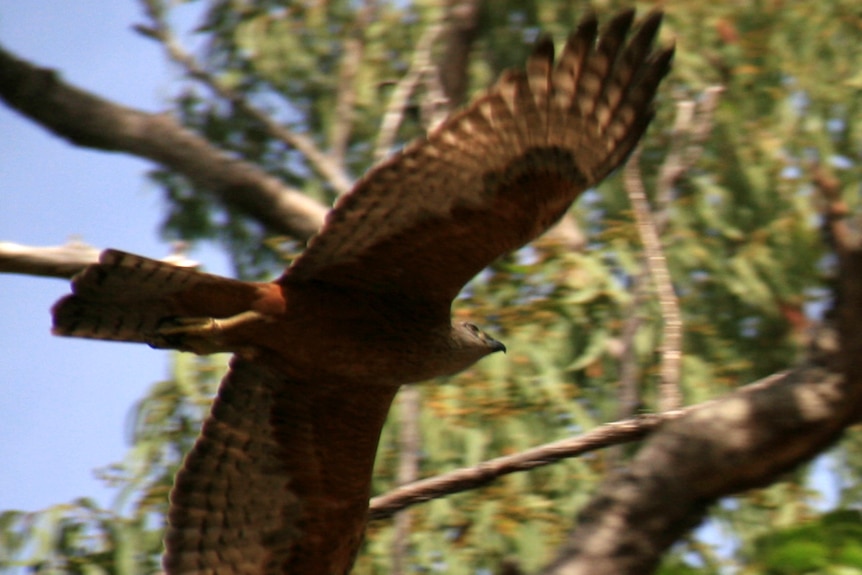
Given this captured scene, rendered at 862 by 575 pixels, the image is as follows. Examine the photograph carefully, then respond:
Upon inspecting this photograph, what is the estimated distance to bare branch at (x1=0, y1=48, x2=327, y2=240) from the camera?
6973 millimetres

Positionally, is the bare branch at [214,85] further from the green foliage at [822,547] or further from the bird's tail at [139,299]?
the green foliage at [822,547]

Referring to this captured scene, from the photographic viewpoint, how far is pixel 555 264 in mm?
6598

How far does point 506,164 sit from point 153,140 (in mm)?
3161

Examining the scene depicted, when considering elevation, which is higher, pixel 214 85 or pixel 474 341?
pixel 214 85

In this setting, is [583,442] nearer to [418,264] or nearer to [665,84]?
[418,264]

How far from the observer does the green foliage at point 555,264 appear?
19.1 ft

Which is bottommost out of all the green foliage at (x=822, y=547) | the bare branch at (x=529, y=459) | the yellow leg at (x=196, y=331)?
the green foliage at (x=822, y=547)

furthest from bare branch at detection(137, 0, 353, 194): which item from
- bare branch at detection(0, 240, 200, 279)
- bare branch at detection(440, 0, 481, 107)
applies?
bare branch at detection(0, 240, 200, 279)

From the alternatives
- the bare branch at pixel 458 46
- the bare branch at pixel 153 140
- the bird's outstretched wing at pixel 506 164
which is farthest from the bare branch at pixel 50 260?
the bare branch at pixel 458 46

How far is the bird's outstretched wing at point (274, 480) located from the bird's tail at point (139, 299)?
466 millimetres

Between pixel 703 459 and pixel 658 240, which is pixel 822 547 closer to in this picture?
pixel 703 459

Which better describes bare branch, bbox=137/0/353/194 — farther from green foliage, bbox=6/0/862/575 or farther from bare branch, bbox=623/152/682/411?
bare branch, bbox=623/152/682/411

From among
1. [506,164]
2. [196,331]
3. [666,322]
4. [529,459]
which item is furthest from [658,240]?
[196,331]

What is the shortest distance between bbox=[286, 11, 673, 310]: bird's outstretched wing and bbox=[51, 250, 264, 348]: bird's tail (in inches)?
12.6
